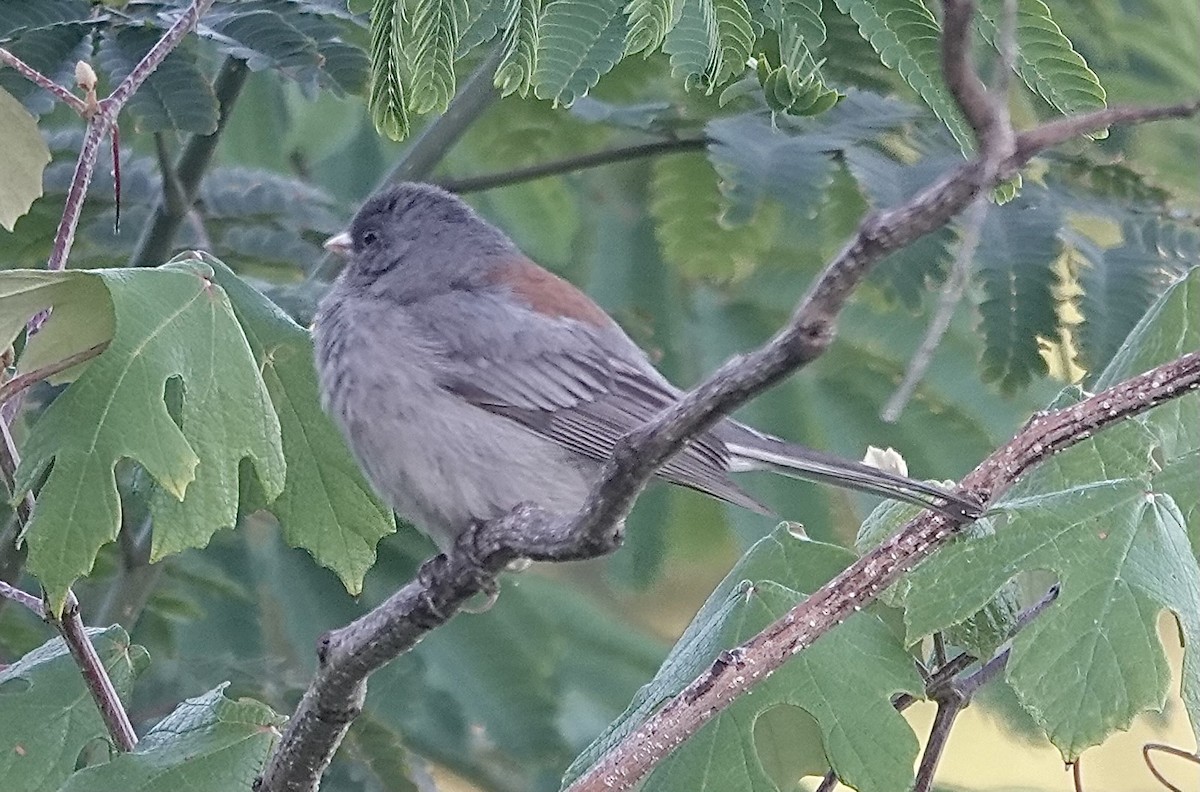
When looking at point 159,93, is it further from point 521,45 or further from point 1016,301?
point 1016,301

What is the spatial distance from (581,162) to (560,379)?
0.61 metres

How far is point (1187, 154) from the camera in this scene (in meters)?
3.13

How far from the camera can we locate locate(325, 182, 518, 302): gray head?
256 cm

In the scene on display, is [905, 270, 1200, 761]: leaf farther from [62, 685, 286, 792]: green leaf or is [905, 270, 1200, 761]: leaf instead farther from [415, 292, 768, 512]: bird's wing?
[62, 685, 286, 792]: green leaf

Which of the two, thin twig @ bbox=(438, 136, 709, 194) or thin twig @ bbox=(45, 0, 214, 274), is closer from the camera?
thin twig @ bbox=(45, 0, 214, 274)

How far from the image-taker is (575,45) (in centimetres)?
166

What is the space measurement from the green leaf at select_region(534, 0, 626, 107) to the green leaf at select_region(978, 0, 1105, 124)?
41cm

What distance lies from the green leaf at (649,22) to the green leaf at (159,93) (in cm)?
100

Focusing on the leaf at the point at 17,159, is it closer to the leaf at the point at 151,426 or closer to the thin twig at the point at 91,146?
the thin twig at the point at 91,146

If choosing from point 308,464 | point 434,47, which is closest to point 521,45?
point 434,47

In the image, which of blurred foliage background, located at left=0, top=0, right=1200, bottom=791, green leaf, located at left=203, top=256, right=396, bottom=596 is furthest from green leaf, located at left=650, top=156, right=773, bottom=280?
green leaf, located at left=203, top=256, right=396, bottom=596

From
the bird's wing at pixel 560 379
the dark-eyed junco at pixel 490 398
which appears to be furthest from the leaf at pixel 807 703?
the bird's wing at pixel 560 379

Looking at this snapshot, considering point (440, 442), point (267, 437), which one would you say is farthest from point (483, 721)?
point (267, 437)

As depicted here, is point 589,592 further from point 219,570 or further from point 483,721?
point 219,570
